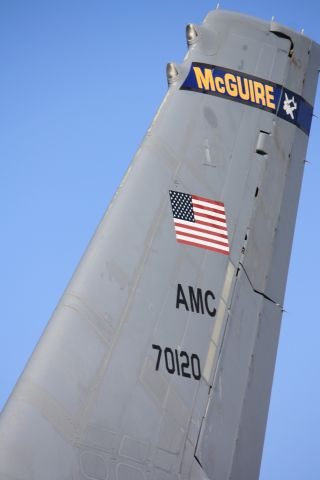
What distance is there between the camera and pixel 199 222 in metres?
6.78

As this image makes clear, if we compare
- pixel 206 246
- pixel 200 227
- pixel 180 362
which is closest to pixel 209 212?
pixel 200 227

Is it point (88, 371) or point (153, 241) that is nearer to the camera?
point (88, 371)

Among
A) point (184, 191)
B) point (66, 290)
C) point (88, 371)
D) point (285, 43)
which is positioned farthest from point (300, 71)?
point (88, 371)

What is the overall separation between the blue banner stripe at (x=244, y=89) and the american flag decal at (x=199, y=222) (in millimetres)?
1395

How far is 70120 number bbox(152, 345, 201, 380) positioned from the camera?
5.99 meters

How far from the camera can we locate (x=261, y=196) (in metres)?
7.30

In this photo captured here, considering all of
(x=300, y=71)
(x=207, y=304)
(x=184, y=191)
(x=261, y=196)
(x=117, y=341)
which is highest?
(x=300, y=71)

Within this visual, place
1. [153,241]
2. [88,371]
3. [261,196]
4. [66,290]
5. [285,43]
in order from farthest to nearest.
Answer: [285,43] → [261,196] → [153,241] → [66,290] → [88,371]

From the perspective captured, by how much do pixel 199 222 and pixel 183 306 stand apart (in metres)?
0.91

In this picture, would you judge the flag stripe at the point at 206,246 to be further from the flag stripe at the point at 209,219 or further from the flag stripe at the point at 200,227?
the flag stripe at the point at 209,219

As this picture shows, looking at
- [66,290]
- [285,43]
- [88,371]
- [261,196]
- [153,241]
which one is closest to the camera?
[88,371]

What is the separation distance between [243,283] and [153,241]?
1044 mm

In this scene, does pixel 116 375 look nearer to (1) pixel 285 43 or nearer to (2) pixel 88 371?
(2) pixel 88 371

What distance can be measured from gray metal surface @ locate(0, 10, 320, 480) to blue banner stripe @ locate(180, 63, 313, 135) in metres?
0.03
